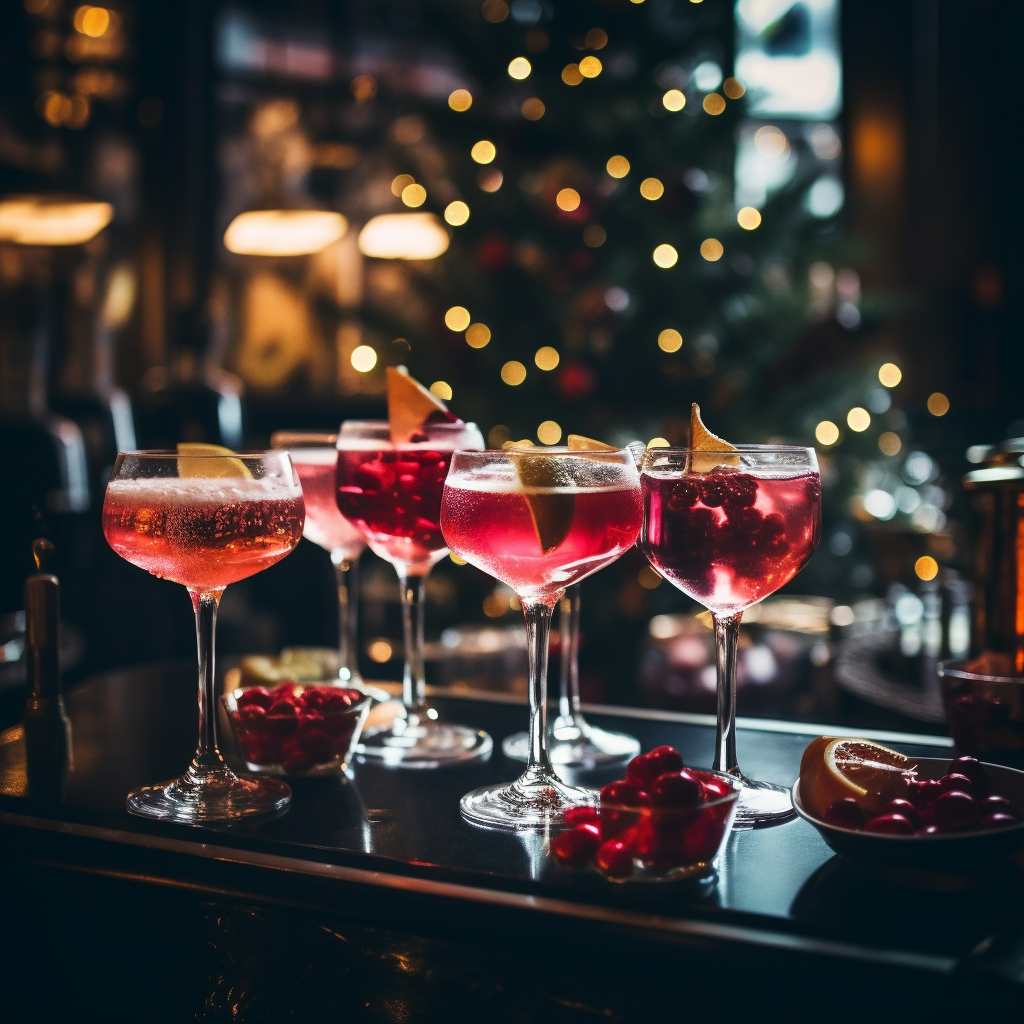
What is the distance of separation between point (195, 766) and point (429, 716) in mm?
310

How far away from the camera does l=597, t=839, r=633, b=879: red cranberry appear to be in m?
0.83

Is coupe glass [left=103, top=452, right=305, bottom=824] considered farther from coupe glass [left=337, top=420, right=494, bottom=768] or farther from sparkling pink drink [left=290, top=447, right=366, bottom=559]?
sparkling pink drink [left=290, top=447, right=366, bottom=559]

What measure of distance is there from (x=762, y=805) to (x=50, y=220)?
5330mm

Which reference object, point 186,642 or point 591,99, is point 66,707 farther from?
point 591,99

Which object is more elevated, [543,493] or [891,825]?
[543,493]

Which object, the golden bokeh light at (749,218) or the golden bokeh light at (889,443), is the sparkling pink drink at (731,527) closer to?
the golden bokeh light at (749,218)

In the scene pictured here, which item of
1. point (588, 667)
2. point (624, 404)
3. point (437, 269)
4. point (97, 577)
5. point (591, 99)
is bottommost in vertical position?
point (588, 667)

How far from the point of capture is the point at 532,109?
3529 mm

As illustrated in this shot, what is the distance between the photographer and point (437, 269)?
3594mm

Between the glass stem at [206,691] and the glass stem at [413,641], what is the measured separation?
0.26 meters

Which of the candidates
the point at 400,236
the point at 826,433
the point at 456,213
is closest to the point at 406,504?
the point at 456,213

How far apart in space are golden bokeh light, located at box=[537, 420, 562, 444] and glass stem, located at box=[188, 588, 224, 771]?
2474 millimetres

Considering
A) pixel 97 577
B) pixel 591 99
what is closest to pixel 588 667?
pixel 97 577

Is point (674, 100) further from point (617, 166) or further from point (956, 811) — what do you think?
point (956, 811)
